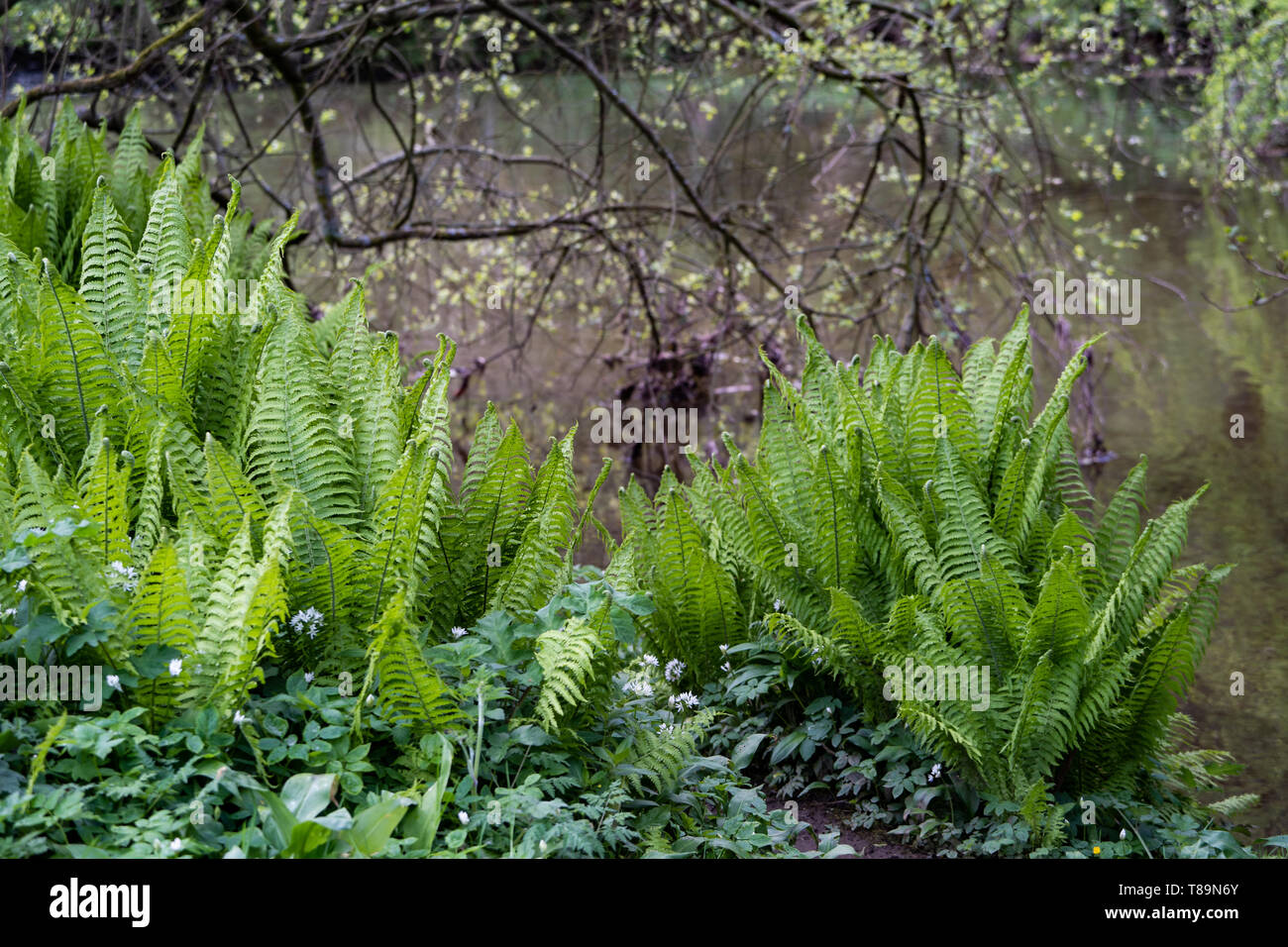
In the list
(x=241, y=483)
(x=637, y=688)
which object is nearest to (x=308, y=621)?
(x=241, y=483)

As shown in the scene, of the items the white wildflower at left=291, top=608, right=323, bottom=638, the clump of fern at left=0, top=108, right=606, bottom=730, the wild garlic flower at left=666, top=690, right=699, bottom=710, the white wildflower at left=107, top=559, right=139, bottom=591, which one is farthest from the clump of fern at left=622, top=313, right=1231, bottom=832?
the white wildflower at left=107, top=559, right=139, bottom=591

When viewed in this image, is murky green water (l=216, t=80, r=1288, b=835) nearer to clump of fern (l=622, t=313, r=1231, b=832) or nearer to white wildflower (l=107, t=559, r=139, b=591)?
clump of fern (l=622, t=313, r=1231, b=832)

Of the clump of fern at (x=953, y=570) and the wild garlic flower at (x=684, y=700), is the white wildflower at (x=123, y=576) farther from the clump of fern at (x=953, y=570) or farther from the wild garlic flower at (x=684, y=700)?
the wild garlic flower at (x=684, y=700)

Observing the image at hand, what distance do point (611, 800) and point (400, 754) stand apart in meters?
0.48

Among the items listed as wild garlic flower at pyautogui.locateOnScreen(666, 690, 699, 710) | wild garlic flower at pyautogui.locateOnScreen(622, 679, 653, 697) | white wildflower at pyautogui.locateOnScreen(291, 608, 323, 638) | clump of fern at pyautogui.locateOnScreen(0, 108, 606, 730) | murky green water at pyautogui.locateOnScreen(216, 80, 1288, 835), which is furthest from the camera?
murky green water at pyautogui.locateOnScreen(216, 80, 1288, 835)

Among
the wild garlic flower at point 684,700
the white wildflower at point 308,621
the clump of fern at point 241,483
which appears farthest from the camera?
the wild garlic flower at point 684,700

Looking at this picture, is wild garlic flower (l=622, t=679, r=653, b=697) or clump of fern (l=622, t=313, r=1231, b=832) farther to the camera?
clump of fern (l=622, t=313, r=1231, b=832)

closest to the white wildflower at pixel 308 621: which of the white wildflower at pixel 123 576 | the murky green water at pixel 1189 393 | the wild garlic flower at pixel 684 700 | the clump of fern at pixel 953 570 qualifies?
the white wildflower at pixel 123 576

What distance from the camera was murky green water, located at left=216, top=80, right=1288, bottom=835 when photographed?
19.7ft

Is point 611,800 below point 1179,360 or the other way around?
below

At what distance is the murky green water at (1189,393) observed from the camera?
602 cm
